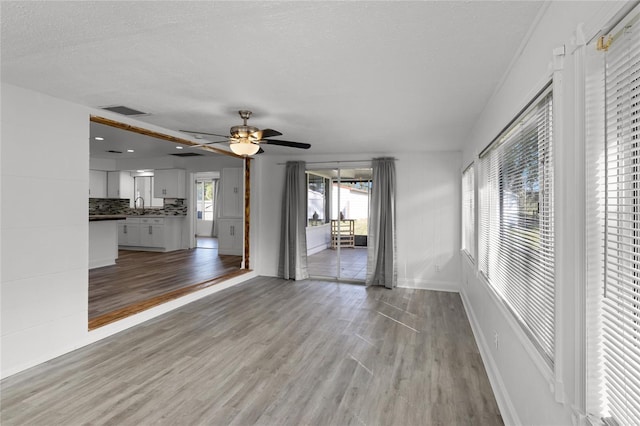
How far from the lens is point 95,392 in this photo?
263cm

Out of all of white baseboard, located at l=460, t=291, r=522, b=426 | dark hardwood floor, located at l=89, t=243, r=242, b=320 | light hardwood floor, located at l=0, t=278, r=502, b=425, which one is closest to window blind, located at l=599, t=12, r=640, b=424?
white baseboard, located at l=460, t=291, r=522, b=426

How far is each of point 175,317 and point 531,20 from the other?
15.2ft

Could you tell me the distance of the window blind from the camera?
981 mm

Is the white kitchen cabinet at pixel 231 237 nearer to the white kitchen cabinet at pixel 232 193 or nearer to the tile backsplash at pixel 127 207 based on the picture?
the white kitchen cabinet at pixel 232 193

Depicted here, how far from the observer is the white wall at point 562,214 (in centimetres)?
126

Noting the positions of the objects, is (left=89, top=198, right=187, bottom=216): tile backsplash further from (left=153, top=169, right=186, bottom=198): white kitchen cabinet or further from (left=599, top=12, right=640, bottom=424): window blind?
(left=599, top=12, right=640, bottom=424): window blind

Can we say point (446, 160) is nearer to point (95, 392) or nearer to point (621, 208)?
point (621, 208)

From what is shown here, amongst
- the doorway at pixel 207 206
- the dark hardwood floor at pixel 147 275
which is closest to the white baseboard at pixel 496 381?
the dark hardwood floor at pixel 147 275

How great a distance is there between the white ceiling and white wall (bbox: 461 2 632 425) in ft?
0.77

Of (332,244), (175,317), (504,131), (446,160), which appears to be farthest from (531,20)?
(332,244)

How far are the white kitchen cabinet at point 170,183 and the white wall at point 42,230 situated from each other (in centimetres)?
615

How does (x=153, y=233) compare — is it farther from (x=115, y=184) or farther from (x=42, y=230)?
(x=42, y=230)

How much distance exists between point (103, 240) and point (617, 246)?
8463mm

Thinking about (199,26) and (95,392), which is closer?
(199,26)
